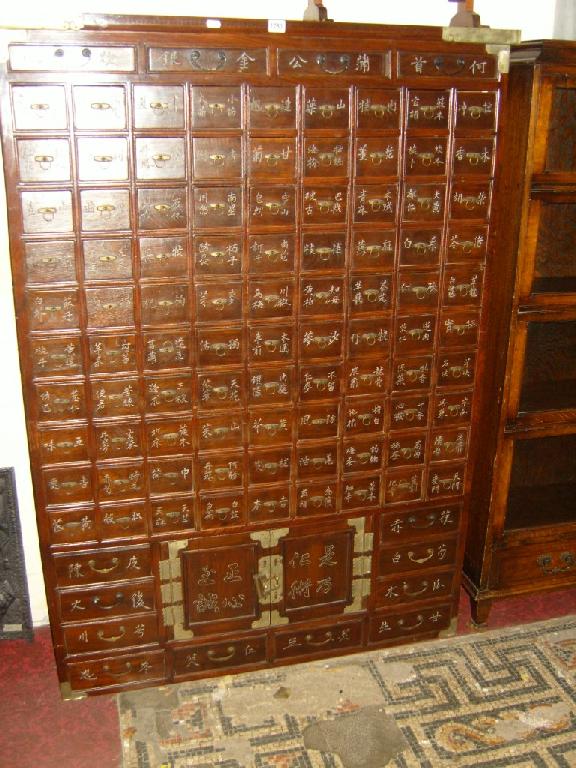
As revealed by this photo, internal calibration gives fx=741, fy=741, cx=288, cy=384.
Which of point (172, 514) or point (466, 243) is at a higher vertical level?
Answer: point (466, 243)

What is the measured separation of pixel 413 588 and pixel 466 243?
4.82ft

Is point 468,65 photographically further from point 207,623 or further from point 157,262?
point 207,623

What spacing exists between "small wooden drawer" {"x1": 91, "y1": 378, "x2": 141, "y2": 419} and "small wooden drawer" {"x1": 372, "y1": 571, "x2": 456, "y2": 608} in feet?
4.27

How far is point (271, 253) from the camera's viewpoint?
2.55 m

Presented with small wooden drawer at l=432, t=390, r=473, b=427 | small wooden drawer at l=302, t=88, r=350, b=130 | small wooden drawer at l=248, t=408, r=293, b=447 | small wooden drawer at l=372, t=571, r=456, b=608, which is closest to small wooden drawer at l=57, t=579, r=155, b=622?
small wooden drawer at l=248, t=408, r=293, b=447

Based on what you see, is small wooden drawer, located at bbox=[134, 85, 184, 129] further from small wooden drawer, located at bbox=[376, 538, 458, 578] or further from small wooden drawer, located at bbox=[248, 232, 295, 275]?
small wooden drawer, located at bbox=[376, 538, 458, 578]

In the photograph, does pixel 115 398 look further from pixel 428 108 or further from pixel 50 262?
pixel 428 108

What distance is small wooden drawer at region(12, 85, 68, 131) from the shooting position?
7.31 feet

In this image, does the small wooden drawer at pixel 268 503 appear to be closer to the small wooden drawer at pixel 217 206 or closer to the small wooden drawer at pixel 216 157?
the small wooden drawer at pixel 217 206

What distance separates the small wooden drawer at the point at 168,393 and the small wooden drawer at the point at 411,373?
785 mm

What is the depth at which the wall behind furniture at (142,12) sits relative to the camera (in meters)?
2.79

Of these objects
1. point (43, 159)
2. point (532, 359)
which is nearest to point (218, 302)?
point (43, 159)

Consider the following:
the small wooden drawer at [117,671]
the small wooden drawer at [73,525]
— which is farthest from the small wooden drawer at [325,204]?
the small wooden drawer at [117,671]

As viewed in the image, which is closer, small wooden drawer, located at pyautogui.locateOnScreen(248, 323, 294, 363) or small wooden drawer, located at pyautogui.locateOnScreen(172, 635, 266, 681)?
small wooden drawer, located at pyautogui.locateOnScreen(248, 323, 294, 363)
